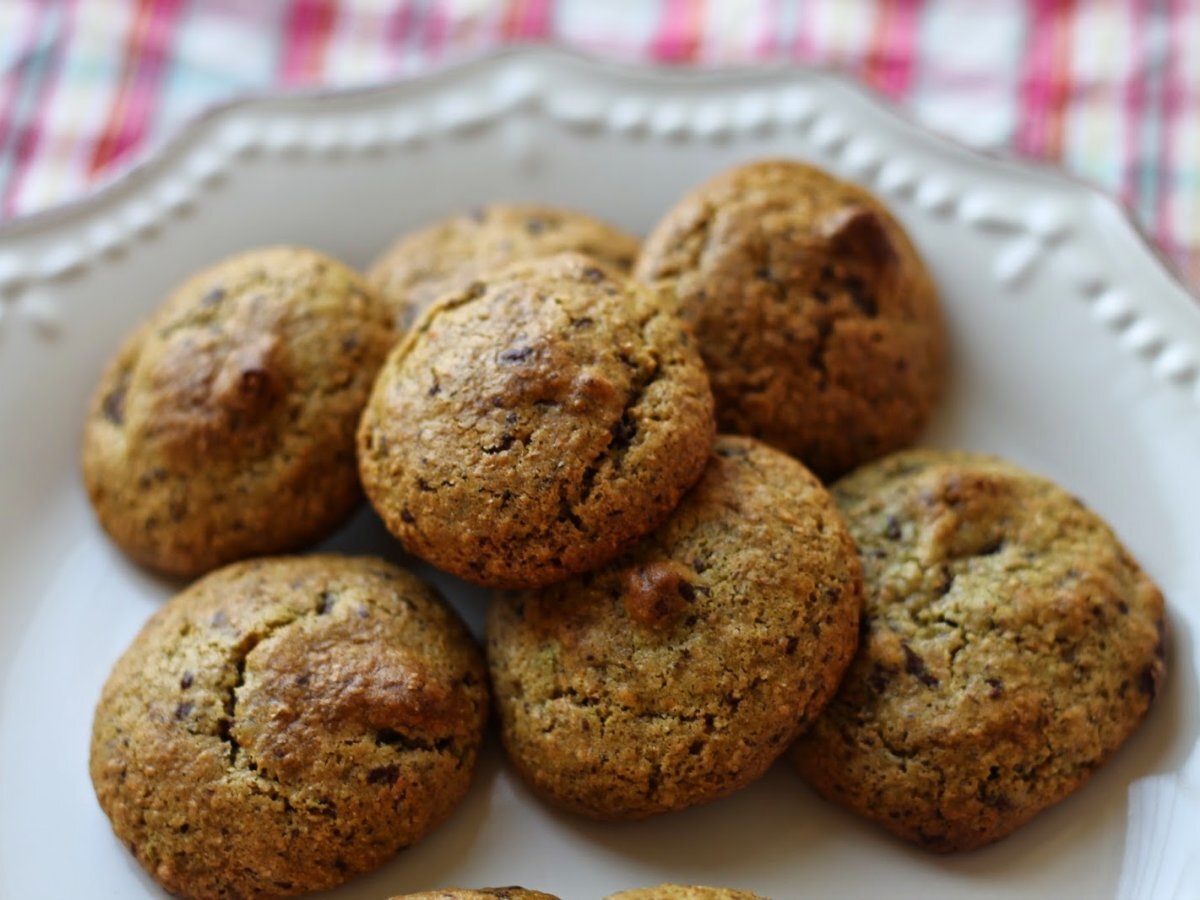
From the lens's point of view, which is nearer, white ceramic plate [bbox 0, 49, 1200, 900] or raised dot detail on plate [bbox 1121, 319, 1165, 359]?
white ceramic plate [bbox 0, 49, 1200, 900]

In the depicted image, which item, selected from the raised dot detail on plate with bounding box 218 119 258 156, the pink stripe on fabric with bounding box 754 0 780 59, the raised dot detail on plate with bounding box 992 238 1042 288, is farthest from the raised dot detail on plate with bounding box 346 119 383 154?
the raised dot detail on plate with bounding box 992 238 1042 288

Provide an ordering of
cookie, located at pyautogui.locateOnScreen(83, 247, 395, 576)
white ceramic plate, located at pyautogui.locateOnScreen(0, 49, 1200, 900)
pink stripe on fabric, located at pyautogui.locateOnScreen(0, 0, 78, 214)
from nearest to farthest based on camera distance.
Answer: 1. white ceramic plate, located at pyautogui.locateOnScreen(0, 49, 1200, 900)
2. cookie, located at pyautogui.locateOnScreen(83, 247, 395, 576)
3. pink stripe on fabric, located at pyautogui.locateOnScreen(0, 0, 78, 214)

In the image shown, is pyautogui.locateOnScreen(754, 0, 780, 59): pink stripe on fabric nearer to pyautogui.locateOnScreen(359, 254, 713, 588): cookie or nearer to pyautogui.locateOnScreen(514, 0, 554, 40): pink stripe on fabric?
pyautogui.locateOnScreen(514, 0, 554, 40): pink stripe on fabric

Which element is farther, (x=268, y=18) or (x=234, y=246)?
(x=268, y=18)

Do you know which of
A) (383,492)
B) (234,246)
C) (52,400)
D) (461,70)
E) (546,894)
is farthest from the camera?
(461,70)

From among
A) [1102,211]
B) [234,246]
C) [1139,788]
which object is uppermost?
[1102,211]

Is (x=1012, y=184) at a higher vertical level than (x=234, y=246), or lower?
higher

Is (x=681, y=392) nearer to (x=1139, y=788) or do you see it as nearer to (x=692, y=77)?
(x=1139, y=788)

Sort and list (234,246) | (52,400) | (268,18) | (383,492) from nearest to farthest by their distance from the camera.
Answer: (383,492), (52,400), (234,246), (268,18)

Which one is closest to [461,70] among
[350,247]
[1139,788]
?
[350,247]
